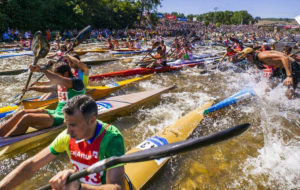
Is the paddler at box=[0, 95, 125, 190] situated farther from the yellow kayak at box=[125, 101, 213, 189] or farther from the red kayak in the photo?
the red kayak

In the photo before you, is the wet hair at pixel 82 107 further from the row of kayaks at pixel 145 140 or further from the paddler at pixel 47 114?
the paddler at pixel 47 114

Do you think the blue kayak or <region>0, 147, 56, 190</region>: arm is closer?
<region>0, 147, 56, 190</region>: arm

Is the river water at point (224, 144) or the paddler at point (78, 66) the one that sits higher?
the paddler at point (78, 66)

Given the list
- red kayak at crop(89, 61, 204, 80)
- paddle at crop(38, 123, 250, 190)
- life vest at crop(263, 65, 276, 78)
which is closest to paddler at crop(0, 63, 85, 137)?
paddle at crop(38, 123, 250, 190)

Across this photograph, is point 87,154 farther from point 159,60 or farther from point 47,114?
point 159,60

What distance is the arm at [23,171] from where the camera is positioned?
1629 millimetres

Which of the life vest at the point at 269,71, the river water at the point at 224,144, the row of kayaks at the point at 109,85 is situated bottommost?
the river water at the point at 224,144

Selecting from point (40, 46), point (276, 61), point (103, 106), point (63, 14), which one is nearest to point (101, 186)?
point (40, 46)

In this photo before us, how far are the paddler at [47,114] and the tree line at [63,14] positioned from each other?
23.6m

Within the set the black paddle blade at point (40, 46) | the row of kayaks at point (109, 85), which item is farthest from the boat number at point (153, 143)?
the row of kayaks at point (109, 85)

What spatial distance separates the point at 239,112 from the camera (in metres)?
5.53

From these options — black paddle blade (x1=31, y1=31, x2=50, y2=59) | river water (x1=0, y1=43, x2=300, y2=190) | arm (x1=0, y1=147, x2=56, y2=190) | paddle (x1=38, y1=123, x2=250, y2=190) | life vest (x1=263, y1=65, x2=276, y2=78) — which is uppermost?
black paddle blade (x1=31, y1=31, x2=50, y2=59)

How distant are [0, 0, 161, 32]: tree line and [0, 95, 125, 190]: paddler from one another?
83.3 ft

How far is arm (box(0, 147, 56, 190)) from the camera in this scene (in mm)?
1629
